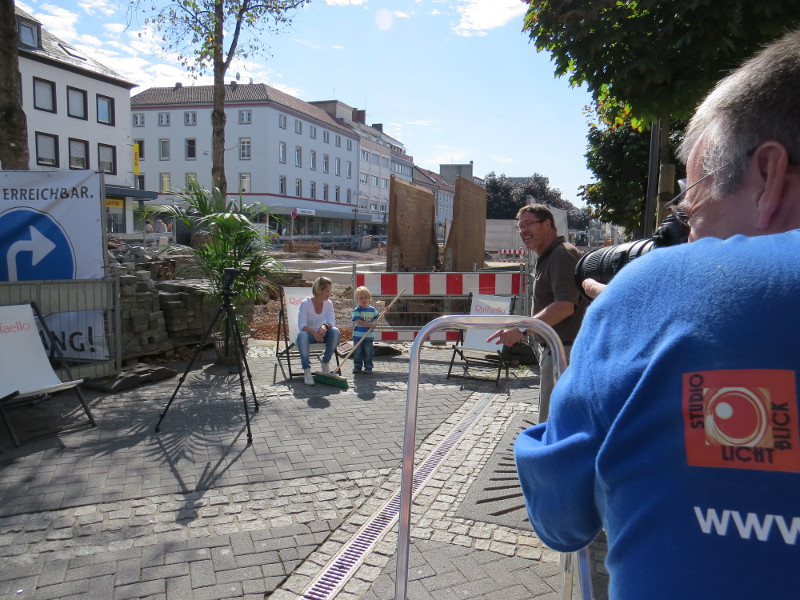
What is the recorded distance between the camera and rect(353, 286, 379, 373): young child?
8531mm

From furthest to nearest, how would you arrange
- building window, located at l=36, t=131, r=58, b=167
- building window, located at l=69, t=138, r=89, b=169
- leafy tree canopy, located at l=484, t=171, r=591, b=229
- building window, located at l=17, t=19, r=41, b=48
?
leafy tree canopy, located at l=484, t=171, r=591, b=229 → building window, located at l=69, t=138, r=89, b=169 → building window, located at l=36, t=131, r=58, b=167 → building window, located at l=17, t=19, r=41, b=48

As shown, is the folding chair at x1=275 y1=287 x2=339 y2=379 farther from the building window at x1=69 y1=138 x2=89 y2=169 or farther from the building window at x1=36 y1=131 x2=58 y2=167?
the building window at x1=69 y1=138 x2=89 y2=169

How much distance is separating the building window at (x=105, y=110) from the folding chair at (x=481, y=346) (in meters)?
40.0

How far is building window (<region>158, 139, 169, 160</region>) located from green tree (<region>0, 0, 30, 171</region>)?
56.7 metres

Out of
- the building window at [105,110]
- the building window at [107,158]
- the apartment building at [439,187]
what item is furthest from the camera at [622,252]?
the apartment building at [439,187]

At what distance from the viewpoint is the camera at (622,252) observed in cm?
169

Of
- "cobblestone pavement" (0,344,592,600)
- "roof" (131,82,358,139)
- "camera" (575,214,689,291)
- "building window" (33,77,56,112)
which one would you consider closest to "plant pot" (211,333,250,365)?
"cobblestone pavement" (0,344,592,600)

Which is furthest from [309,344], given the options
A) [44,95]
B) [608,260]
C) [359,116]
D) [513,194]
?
[359,116]

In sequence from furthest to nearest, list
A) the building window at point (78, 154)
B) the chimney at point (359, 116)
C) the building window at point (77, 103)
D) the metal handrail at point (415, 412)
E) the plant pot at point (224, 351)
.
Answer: the chimney at point (359, 116) < the building window at point (78, 154) < the building window at point (77, 103) < the plant pot at point (224, 351) < the metal handrail at point (415, 412)

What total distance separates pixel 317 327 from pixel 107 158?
3964 cm

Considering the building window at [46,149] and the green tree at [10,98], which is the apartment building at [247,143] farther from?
the green tree at [10,98]

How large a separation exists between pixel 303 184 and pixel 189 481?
61.6m

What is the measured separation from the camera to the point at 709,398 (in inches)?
32.5

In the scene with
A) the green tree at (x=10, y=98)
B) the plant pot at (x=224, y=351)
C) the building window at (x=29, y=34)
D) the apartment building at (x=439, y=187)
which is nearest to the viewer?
the green tree at (x=10, y=98)
